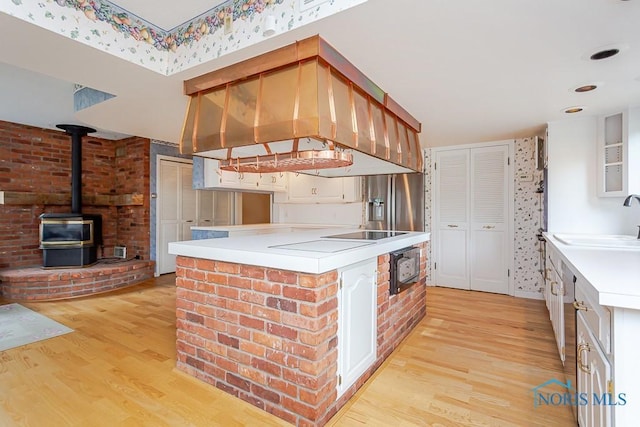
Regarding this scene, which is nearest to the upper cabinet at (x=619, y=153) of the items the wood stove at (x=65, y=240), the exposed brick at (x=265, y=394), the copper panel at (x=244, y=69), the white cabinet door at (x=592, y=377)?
the white cabinet door at (x=592, y=377)

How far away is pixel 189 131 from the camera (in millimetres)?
2215

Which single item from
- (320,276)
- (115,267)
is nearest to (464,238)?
(320,276)

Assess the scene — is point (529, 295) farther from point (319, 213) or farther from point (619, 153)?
point (319, 213)

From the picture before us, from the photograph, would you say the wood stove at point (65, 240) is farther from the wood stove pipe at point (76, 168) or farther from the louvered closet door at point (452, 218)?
the louvered closet door at point (452, 218)

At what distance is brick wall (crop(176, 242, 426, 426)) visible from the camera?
1587 mm

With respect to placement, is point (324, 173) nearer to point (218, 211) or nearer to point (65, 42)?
point (65, 42)

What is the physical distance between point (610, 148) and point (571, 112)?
1.57 ft

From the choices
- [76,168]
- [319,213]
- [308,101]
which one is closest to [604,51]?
[308,101]

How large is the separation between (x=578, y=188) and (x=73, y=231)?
6.01 m

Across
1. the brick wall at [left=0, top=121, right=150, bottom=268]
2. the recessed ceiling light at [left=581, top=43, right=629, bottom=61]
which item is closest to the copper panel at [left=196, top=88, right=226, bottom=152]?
the recessed ceiling light at [left=581, top=43, right=629, bottom=61]

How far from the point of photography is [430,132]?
3.73 meters

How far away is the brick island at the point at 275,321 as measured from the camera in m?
1.59

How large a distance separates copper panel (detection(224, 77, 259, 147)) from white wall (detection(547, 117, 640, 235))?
2997mm

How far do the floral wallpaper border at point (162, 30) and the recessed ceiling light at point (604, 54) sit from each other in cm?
150
